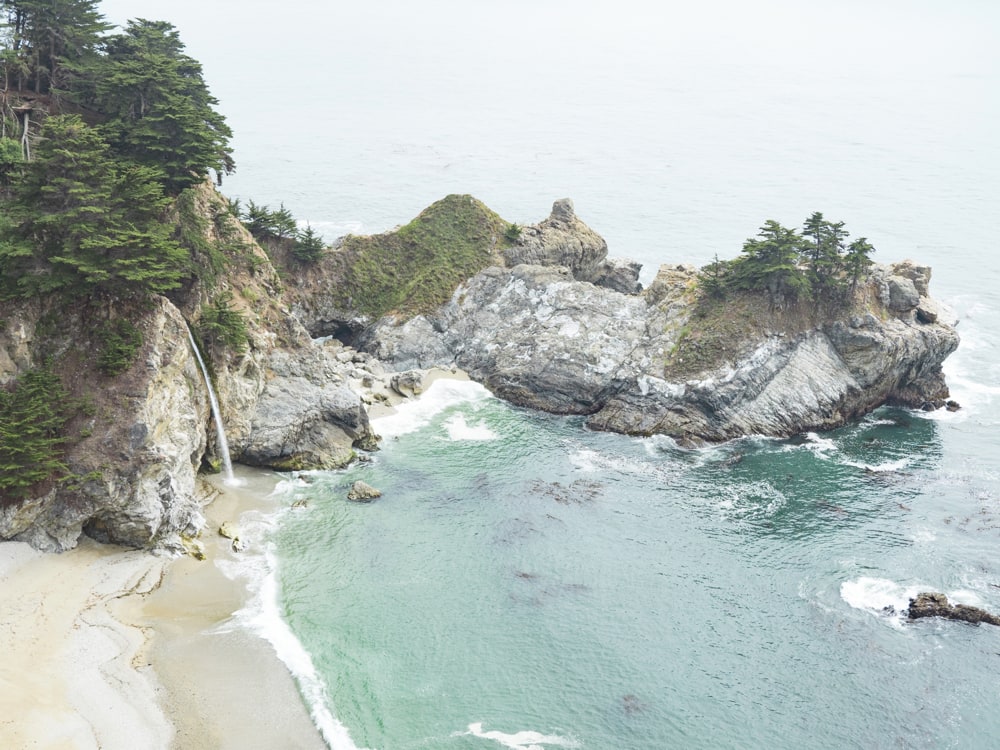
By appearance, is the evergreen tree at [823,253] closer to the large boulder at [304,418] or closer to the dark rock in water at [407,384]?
the dark rock in water at [407,384]

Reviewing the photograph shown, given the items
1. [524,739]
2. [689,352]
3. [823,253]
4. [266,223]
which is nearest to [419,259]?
[266,223]

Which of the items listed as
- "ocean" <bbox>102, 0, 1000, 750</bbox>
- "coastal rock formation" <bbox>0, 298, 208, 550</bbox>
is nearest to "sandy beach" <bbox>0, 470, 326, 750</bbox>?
"coastal rock formation" <bbox>0, 298, 208, 550</bbox>

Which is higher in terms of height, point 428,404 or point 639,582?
point 428,404

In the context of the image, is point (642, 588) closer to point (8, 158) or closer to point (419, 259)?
point (8, 158)

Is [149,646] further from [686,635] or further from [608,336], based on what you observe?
[608,336]

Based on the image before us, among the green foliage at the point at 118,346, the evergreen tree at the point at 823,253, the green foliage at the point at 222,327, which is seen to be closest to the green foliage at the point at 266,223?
the green foliage at the point at 222,327

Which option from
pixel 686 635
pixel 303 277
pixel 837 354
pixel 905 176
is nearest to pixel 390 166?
pixel 303 277
